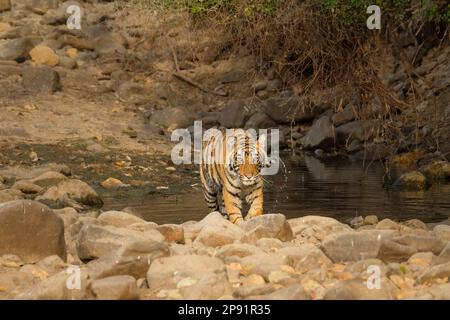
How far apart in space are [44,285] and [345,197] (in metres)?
7.11

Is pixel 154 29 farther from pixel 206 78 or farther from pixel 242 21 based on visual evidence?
pixel 242 21

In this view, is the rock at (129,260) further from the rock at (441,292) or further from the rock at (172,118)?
the rock at (172,118)

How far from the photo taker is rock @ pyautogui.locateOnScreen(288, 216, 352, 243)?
26.1 ft

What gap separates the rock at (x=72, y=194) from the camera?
11.6 meters

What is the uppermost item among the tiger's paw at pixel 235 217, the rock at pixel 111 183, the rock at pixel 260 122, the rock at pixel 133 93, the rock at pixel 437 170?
the rock at pixel 133 93

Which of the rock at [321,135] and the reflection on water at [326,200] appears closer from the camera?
the reflection on water at [326,200]

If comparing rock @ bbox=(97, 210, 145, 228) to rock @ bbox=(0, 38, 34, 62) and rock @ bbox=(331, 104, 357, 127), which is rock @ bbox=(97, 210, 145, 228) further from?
rock @ bbox=(0, 38, 34, 62)

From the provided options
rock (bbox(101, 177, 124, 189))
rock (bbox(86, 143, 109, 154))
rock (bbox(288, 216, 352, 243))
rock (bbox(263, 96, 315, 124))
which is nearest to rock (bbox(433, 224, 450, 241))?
rock (bbox(288, 216, 352, 243))

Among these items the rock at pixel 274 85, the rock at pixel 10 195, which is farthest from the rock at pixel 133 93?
the rock at pixel 10 195

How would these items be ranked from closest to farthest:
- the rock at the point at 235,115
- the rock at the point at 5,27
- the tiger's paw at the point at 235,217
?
the tiger's paw at the point at 235,217 → the rock at the point at 235,115 → the rock at the point at 5,27

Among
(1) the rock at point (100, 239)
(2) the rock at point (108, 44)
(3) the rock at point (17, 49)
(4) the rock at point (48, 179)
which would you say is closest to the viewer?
(1) the rock at point (100, 239)

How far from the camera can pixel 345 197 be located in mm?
12312

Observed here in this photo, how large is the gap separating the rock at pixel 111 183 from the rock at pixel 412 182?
4.09 meters
